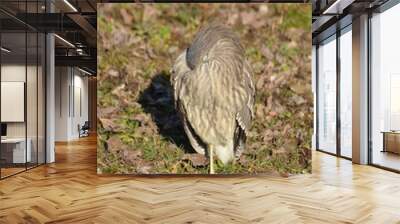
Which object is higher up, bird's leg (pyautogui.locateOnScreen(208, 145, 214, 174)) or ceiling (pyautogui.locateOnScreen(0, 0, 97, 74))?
ceiling (pyautogui.locateOnScreen(0, 0, 97, 74))

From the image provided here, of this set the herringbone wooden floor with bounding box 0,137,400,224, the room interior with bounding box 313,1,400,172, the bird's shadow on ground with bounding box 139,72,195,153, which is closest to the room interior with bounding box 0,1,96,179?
the herringbone wooden floor with bounding box 0,137,400,224

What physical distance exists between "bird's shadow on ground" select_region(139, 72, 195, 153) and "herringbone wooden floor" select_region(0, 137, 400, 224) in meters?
0.64

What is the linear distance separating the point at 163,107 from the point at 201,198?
5.92 feet

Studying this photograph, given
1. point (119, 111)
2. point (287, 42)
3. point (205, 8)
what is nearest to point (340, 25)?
point (287, 42)

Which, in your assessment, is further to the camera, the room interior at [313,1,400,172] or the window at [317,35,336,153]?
the window at [317,35,336,153]

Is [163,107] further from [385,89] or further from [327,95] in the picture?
[327,95]

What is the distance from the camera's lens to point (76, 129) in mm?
15797

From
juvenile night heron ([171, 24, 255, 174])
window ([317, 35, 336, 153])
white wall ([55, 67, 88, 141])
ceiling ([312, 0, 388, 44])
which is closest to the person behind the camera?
juvenile night heron ([171, 24, 255, 174])

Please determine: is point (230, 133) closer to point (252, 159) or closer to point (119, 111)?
point (252, 159)

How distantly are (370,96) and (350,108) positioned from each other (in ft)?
2.44

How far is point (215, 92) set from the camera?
17.7 feet

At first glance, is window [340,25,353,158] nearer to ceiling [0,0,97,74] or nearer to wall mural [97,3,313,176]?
wall mural [97,3,313,176]

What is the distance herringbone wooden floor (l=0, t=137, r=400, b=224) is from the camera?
3633mm

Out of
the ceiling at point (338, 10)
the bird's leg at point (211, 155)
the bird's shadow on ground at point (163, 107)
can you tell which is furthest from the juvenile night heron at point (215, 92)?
the ceiling at point (338, 10)
